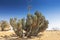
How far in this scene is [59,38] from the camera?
24.2 metres

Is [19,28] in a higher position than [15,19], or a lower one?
lower

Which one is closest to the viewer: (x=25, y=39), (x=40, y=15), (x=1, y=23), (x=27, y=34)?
(x=25, y=39)

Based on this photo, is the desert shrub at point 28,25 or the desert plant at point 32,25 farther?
the desert plant at point 32,25

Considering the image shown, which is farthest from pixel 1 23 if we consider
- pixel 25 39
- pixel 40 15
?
pixel 25 39

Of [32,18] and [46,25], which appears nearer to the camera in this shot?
[32,18]

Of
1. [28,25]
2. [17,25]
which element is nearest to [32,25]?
[28,25]

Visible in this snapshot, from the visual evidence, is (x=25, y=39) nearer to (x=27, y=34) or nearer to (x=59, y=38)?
(x=27, y=34)


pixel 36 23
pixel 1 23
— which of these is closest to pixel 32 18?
pixel 36 23

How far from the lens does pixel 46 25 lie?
28250mm

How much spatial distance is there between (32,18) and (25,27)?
1933mm

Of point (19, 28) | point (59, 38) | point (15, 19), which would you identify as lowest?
point (59, 38)

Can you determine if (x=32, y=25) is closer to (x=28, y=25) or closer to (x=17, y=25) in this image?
(x=28, y=25)

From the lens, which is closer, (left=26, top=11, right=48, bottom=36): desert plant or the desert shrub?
the desert shrub

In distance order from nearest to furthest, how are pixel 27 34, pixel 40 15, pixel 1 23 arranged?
1. pixel 27 34
2. pixel 40 15
3. pixel 1 23
